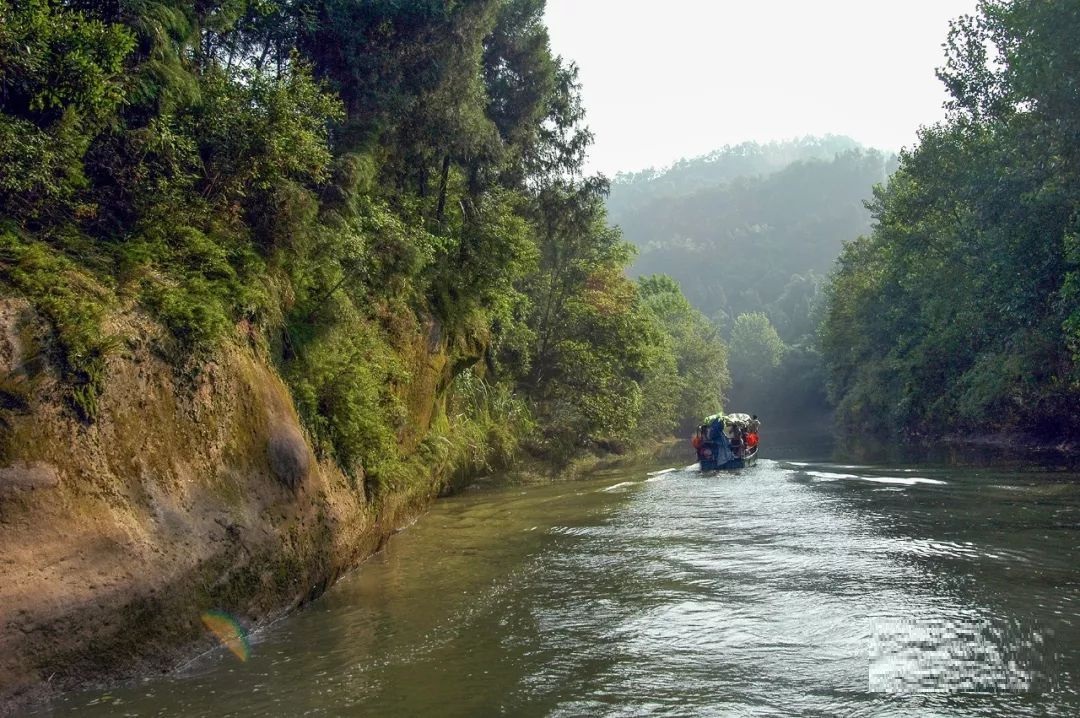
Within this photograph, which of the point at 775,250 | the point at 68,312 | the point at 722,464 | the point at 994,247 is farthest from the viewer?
the point at 775,250

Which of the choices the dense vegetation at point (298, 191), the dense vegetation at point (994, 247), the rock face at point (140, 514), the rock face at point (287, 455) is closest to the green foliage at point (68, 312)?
the dense vegetation at point (298, 191)

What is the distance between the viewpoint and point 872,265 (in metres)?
52.2

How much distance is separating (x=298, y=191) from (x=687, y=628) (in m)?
7.47

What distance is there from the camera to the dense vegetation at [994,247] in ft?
67.9

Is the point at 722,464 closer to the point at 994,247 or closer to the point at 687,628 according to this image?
the point at 994,247

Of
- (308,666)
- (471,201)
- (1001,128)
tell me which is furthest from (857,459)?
(308,666)

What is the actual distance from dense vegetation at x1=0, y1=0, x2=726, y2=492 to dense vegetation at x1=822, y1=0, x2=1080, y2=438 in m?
13.9

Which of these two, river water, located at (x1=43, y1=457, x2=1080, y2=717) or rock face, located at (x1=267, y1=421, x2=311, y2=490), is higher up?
rock face, located at (x1=267, y1=421, x2=311, y2=490)

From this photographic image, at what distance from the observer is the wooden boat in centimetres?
2702

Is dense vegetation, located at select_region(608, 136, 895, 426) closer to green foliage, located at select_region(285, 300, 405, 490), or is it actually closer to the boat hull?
the boat hull

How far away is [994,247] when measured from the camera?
23.5 meters

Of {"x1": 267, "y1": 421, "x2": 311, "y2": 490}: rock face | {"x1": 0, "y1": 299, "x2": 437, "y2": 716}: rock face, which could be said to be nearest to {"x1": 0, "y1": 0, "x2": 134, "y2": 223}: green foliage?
{"x1": 0, "y1": 299, "x2": 437, "y2": 716}: rock face

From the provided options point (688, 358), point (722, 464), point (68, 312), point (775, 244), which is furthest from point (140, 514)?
point (775, 244)

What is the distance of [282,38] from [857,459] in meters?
24.9
